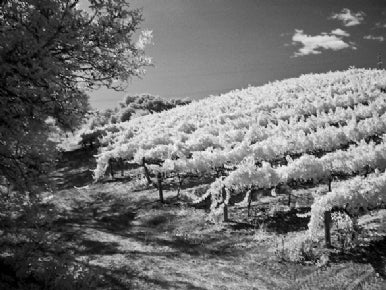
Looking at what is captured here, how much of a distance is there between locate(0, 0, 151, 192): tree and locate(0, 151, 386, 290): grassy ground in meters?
2.87

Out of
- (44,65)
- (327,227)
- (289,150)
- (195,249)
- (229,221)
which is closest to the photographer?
(44,65)

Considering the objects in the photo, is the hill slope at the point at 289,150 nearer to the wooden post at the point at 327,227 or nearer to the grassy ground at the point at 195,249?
the wooden post at the point at 327,227

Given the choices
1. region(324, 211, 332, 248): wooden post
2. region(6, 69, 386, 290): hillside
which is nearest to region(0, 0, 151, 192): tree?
region(6, 69, 386, 290): hillside

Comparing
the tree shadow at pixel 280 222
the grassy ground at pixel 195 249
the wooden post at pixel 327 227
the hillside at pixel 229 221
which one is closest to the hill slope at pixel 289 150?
the hillside at pixel 229 221

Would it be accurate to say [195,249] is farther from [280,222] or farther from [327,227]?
[327,227]

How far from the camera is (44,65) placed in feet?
24.7

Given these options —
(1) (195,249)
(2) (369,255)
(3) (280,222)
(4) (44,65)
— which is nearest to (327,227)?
(2) (369,255)

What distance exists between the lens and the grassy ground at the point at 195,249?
1354 centimetres

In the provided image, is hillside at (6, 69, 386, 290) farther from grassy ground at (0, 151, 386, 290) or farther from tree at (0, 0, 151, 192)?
tree at (0, 0, 151, 192)

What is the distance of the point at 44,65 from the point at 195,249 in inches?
485

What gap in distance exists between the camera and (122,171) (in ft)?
109

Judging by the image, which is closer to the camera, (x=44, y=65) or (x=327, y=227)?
(x=44, y=65)

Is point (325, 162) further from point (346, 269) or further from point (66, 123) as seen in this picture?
point (66, 123)

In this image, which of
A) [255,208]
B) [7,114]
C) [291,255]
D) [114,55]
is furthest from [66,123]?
[255,208]
